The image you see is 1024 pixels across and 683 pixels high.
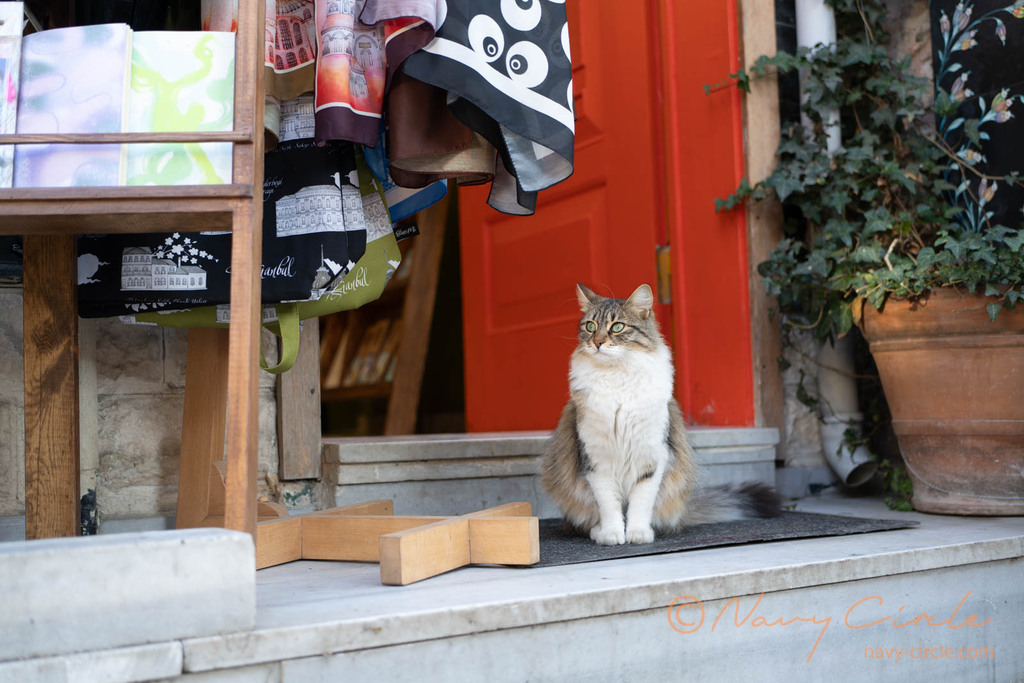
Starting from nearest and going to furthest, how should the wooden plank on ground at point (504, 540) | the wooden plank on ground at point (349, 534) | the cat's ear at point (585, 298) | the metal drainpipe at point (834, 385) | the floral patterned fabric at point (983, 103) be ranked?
the wooden plank on ground at point (504, 540) → the wooden plank on ground at point (349, 534) → the cat's ear at point (585, 298) → the floral patterned fabric at point (983, 103) → the metal drainpipe at point (834, 385)

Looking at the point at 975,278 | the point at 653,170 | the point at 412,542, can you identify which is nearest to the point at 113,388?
the point at 412,542

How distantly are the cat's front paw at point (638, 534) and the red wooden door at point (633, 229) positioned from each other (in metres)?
0.98

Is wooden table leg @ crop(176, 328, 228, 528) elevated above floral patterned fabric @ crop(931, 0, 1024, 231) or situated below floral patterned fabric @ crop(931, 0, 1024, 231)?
below

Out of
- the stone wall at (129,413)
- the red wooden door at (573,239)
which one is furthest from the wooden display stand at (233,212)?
the red wooden door at (573,239)

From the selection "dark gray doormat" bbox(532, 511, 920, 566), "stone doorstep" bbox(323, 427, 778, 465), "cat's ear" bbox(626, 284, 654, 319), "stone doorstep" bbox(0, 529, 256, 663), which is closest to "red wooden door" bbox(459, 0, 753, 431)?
"stone doorstep" bbox(323, 427, 778, 465)

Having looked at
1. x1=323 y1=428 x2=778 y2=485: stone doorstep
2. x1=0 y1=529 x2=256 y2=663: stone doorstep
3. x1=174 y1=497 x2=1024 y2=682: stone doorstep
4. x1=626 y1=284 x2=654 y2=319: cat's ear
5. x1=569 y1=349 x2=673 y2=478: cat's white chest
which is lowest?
x1=174 y1=497 x2=1024 y2=682: stone doorstep

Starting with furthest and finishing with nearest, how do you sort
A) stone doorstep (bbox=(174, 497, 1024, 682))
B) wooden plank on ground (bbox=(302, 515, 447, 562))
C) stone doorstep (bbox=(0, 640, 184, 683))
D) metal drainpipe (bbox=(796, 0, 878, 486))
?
1. metal drainpipe (bbox=(796, 0, 878, 486))
2. wooden plank on ground (bbox=(302, 515, 447, 562))
3. stone doorstep (bbox=(174, 497, 1024, 682))
4. stone doorstep (bbox=(0, 640, 184, 683))

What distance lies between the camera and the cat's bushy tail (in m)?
2.32

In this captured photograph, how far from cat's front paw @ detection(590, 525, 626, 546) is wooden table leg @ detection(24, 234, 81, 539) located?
3.77 ft

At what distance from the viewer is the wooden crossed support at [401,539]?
1.56 metres

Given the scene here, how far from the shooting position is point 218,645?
1.13 m

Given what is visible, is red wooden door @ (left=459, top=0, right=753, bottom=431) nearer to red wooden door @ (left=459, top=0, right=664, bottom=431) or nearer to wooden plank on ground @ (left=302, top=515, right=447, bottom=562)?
red wooden door @ (left=459, top=0, right=664, bottom=431)

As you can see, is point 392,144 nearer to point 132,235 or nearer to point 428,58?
point 428,58

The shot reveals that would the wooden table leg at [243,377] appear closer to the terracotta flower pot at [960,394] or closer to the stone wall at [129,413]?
the stone wall at [129,413]
